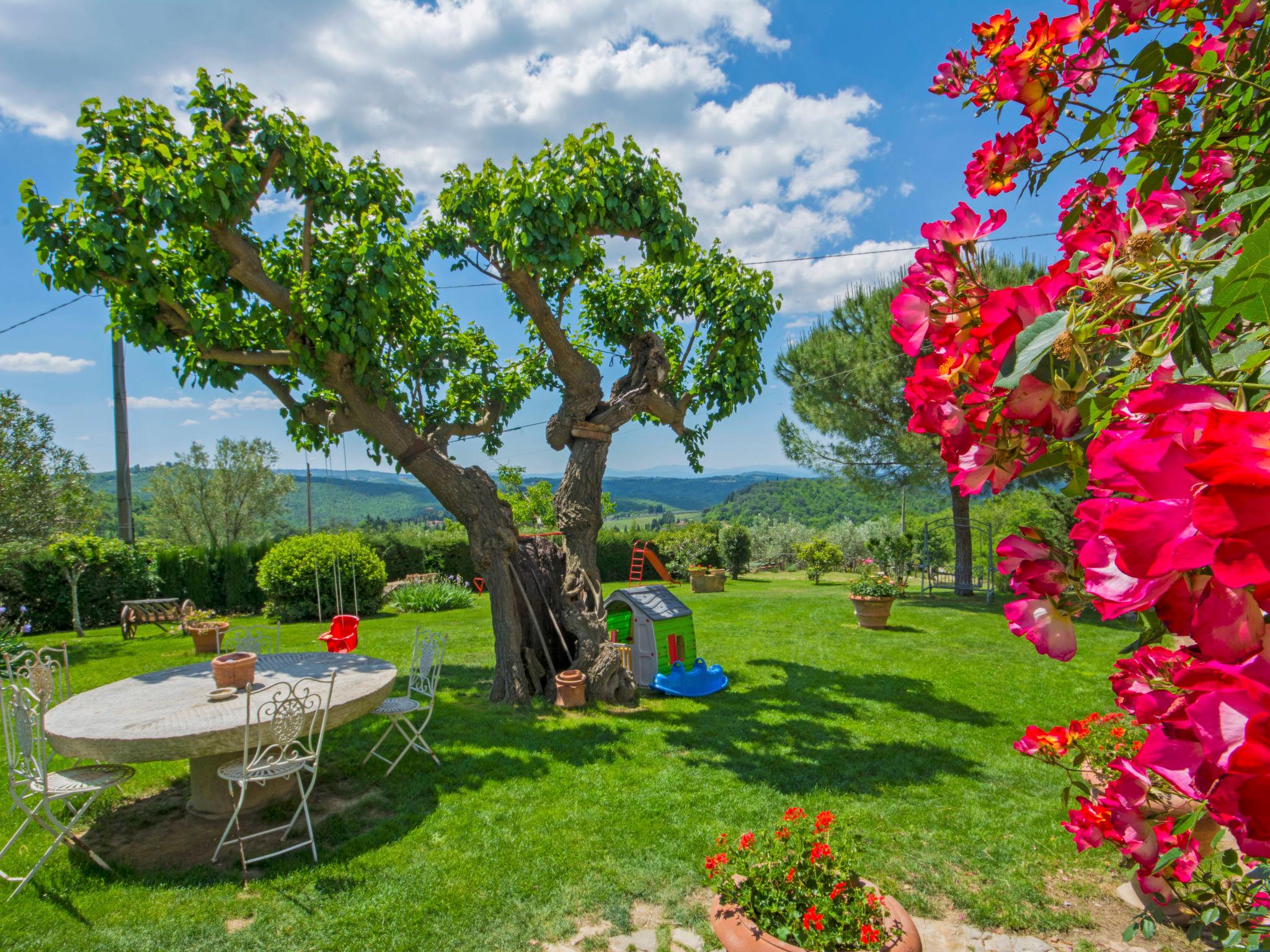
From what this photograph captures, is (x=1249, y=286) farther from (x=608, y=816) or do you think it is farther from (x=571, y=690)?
(x=571, y=690)

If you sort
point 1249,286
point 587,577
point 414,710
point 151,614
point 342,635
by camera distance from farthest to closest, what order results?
1. point 151,614
2. point 342,635
3. point 587,577
4. point 414,710
5. point 1249,286

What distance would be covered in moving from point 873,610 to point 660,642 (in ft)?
14.4

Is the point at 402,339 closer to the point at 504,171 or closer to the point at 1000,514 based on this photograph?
the point at 504,171

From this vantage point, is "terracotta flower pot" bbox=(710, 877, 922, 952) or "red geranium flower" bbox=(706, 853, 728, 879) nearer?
"terracotta flower pot" bbox=(710, 877, 922, 952)

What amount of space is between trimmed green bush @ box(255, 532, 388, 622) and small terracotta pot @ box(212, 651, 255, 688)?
7.80 metres

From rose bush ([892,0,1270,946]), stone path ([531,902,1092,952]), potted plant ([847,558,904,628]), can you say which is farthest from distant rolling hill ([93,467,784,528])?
rose bush ([892,0,1270,946])

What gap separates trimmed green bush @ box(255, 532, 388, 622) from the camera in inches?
474

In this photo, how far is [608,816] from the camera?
413 cm

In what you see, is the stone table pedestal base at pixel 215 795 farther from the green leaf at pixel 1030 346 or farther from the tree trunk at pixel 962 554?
the tree trunk at pixel 962 554

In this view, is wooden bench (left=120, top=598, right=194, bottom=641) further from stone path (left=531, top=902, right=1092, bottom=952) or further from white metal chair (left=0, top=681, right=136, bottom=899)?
stone path (left=531, top=902, right=1092, bottom=952)

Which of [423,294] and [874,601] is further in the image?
[874,601]

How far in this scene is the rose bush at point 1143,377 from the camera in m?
0.33

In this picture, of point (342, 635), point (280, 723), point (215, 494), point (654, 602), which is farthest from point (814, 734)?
point (215, 494)

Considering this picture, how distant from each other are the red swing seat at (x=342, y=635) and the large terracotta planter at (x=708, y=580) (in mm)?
8652
